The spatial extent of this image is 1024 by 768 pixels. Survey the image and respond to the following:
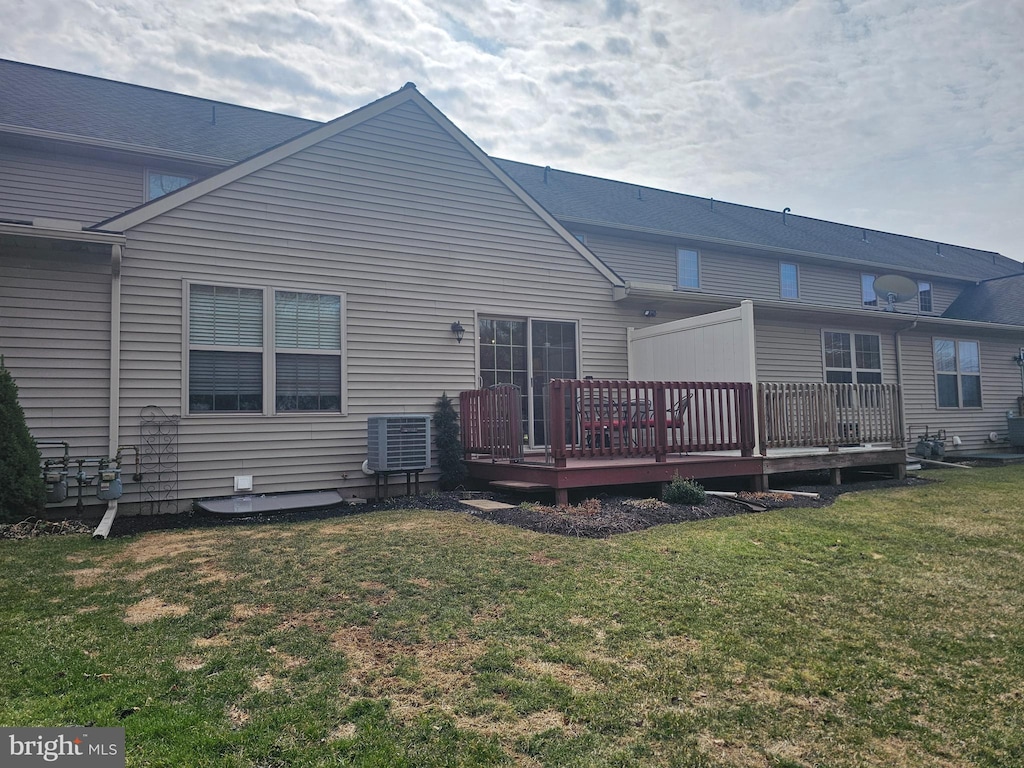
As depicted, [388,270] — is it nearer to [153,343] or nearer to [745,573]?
[153,343]

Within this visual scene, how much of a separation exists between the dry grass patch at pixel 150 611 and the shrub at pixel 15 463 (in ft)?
10.0

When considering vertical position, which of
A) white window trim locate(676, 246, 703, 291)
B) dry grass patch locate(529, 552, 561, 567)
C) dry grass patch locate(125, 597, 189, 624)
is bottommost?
dry grass patch locate(125, 597, 189, 624)

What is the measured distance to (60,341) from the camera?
6.44m

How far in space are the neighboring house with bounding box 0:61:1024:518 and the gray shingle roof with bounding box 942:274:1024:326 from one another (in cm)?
765

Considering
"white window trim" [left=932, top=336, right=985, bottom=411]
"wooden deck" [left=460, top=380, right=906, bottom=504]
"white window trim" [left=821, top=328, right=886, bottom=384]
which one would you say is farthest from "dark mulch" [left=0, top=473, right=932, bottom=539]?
"white window trim" [left=932, top=336, right=985, bottom=411]

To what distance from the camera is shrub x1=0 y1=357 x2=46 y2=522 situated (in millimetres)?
5504

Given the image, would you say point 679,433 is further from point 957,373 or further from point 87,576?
point 957,373

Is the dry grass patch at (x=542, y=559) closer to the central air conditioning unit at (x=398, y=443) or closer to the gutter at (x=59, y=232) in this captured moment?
the central air conditioning unit at (x=398, y=443)

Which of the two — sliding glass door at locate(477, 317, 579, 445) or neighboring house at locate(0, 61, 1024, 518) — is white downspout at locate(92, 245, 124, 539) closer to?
neighboring house at locate(0, 61, 1024, 518)

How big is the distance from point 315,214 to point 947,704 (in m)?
7.63

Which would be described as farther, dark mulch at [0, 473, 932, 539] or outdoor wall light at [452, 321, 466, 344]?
outdoor wall light at [452, 321, 466, 344]

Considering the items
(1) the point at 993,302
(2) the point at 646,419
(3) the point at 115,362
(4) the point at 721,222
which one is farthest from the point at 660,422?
(1) the point at 993,302

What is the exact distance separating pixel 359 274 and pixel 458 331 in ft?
4.91

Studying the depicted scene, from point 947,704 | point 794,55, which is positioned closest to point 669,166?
point 794,55
